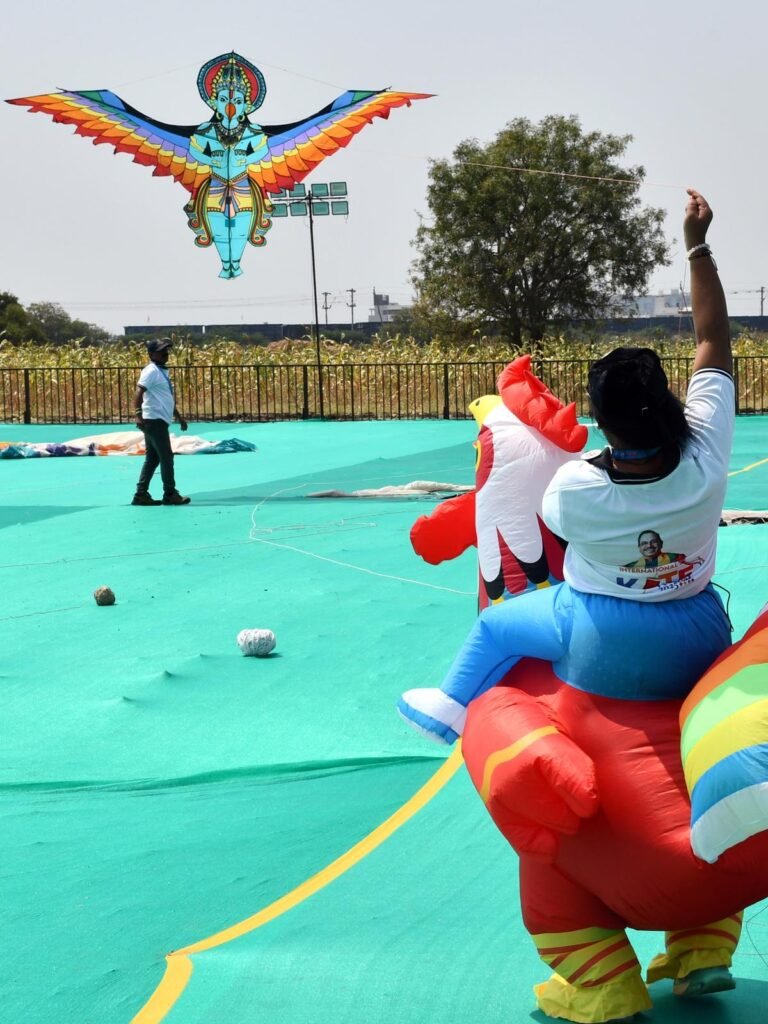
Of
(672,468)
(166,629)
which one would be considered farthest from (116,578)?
(672,468)

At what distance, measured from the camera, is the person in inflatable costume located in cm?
274

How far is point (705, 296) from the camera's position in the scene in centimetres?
331


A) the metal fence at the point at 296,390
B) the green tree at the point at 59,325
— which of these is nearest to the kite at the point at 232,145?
the metal fence at the point at 296,390

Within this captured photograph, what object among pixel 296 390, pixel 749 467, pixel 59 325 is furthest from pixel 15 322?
pixel 749 467

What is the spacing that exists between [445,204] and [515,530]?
138 ft

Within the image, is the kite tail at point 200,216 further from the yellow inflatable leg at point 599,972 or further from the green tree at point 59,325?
the green tree at point 59,325

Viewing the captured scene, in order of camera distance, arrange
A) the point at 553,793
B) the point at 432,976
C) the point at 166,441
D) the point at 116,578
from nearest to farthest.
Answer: the point at 553,793 < the point at 432,976 < the point at 116,578 < the point at 166,441

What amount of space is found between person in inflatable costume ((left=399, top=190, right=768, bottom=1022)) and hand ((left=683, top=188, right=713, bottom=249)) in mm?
468

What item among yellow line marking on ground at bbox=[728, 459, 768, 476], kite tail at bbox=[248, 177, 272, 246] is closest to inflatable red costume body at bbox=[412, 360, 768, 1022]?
yellow line marking on ground at bbox=[728, 459, 768, 476]

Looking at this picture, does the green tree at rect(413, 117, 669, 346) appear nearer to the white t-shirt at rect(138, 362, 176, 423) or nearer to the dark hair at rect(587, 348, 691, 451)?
the white t-shirt at rect(138, 362, 176, 423)

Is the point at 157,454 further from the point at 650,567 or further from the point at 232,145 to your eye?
the point at 650,567

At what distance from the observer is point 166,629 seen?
26.0 feet

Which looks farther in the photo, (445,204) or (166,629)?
(445,204)

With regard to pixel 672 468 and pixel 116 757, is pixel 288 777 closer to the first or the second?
pixel 116 757
